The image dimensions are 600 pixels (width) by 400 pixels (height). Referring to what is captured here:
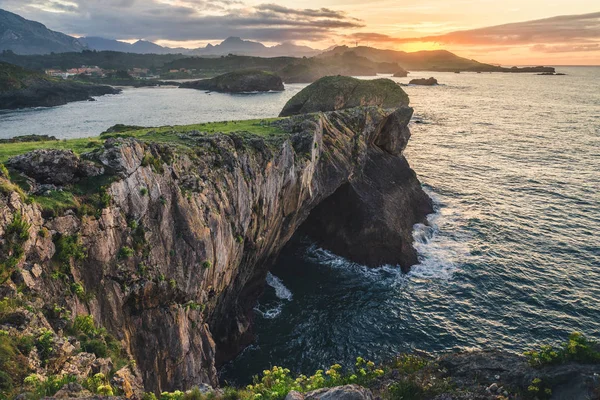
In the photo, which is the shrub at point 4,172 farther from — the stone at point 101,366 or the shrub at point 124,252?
the stone at point 101,366

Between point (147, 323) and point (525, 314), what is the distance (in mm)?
32400

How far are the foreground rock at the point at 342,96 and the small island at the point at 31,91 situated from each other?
320 ft

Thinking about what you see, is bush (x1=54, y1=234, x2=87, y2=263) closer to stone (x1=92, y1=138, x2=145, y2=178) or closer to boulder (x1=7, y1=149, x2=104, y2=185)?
boulder (x1=7, y1=149, x2=104, y2=185)

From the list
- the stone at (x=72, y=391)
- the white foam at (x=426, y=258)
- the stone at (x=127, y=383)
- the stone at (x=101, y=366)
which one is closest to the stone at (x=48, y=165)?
the stone at (x=101, y=366)

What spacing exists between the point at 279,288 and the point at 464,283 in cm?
1957

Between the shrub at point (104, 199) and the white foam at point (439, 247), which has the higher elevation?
the shrub at point (104, 199)

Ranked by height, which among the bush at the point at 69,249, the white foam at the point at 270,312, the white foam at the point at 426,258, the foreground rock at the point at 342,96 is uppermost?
the foreground rock at the point at 342,96

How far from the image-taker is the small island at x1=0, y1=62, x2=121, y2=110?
132m

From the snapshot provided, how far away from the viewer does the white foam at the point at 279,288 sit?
124ft

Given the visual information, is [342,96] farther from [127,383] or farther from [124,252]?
[127,383]

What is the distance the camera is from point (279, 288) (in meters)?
39.4

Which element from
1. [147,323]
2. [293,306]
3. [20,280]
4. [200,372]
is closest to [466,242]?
[293,306]

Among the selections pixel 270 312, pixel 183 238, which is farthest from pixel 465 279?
pixel 183 238

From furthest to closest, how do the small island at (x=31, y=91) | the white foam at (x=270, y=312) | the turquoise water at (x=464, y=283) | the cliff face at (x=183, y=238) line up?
1. the small island at (x=31, y=91)
2. the white foam at (x=270, y=312)
3. the turquoise water at (x=464, y=283)
4. the cliff face at (x=183, y=238)
